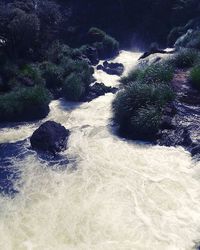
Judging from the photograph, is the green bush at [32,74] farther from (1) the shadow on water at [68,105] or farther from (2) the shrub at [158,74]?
(2) the shrub at [158,74]

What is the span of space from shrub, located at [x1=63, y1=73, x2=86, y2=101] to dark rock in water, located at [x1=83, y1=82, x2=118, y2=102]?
0.50 meters

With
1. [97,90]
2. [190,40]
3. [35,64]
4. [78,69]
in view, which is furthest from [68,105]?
[190,40]

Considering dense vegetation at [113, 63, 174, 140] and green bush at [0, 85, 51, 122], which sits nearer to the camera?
dense vegetation at [113, 63, 174, 140]

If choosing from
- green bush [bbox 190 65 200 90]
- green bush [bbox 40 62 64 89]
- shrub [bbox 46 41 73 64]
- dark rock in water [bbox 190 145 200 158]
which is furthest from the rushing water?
shrub [bbox 46 41 73 64]

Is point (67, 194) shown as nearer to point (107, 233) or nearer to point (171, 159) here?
point (107, 233)

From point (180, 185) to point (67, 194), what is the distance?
13.5ft

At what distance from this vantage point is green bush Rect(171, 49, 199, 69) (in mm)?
23547

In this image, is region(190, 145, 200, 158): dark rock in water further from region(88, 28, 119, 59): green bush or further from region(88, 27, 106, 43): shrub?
region(88, 27, 106, 43): shrub

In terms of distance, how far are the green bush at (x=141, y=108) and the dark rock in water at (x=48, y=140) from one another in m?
3.13

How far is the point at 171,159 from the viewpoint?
16.8 meters

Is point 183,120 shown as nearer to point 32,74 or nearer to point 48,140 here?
point 48,140

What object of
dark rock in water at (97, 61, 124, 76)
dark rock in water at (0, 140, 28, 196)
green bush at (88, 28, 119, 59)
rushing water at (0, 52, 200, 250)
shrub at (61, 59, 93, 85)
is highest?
rushing water at (0, 52, 200, 250)

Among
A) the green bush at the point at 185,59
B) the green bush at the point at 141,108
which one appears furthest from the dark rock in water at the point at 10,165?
the green bush at the point at 185,59

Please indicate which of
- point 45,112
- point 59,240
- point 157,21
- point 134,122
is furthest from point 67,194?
point 157,21
